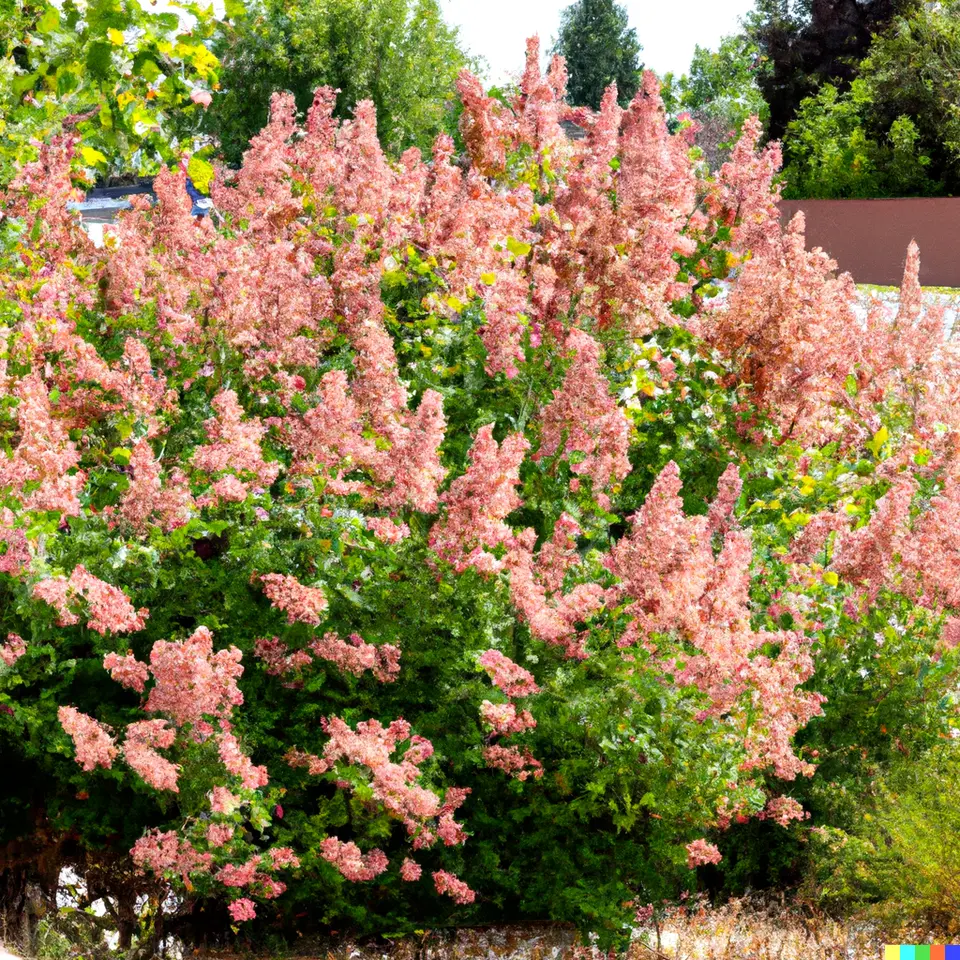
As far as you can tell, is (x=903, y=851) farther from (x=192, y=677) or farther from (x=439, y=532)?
(x=192, y=677)

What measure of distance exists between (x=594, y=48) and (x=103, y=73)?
57.1 metres

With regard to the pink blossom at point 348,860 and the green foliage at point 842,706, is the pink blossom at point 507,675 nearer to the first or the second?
the pink blossom at point 348,860

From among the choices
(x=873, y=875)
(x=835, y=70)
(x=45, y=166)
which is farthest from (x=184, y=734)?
(x=835, y=70)

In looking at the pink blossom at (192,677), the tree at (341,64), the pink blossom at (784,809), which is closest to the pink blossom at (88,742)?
the pink blossom at (192,677)

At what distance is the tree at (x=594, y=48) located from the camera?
59.7 m

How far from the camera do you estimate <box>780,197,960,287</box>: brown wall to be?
2603cm

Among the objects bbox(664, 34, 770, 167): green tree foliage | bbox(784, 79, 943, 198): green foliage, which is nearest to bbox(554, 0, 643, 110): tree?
bbox(664, 34, 770, 167): green tree foliage

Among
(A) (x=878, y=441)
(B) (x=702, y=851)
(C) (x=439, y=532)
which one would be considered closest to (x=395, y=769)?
(C) (x=439, y=532)

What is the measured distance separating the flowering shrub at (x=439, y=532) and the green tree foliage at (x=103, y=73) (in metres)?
0.41

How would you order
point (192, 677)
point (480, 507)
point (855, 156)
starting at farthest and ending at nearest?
point (855, 156), point (480, 507), point (192, 677)

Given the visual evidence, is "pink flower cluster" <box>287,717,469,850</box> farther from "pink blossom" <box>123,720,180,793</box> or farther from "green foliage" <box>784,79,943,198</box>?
"green foliage" <box>784,79,943,198</box>

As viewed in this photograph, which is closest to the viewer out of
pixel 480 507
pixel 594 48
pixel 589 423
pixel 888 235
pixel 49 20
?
pixel 480 507

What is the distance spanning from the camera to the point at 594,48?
60.4 m

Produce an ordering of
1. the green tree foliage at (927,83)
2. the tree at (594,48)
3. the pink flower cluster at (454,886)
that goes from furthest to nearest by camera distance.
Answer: the tree at (594,48) < the green tree foliage at (927,83) < the pink flower cluster at (454,886)
